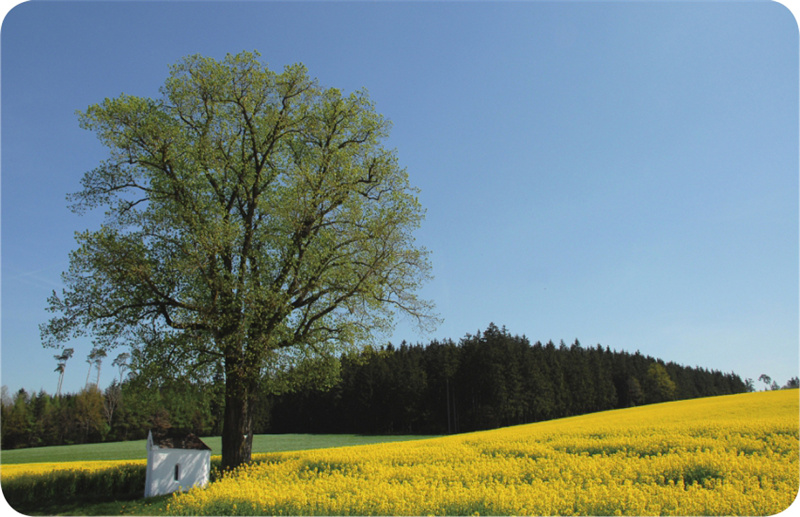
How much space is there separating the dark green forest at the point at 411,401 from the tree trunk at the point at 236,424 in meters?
47.4

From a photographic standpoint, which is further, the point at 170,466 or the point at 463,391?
the point at 463,391

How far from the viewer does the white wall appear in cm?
1603

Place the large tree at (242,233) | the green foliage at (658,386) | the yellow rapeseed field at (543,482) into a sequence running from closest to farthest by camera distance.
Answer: the yellow rapeseed field at (543,482) < the large tree at (242,233) < the green foliage at (658,386)

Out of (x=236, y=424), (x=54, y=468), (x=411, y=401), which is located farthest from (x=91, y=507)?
(x=411, y=401)

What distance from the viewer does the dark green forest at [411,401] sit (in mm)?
66938

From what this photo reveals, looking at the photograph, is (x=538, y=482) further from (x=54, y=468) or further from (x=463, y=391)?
(x=463, y=391)

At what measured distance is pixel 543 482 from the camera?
9938 mm

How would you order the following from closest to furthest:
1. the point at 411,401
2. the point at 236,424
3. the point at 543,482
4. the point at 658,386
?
1. the point at 543,482
2. the point at 236,424
3. the point at 411,401
4. the point at 658,386

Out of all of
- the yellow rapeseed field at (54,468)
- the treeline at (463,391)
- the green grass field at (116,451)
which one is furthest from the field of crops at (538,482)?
the treeline at (463,391)

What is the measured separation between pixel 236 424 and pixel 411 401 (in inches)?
2402

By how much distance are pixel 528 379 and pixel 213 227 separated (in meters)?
64.3

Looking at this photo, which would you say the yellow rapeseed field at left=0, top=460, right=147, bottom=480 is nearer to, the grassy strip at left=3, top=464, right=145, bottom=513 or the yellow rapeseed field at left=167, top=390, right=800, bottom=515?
the grassy strip at left=3, top=464, right=145, bottom=513

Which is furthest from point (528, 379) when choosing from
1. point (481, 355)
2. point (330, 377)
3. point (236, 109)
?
point (236, 109)

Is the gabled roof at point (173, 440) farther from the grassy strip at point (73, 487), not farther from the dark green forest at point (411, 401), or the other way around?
the dark green forest at point (411, 401)
